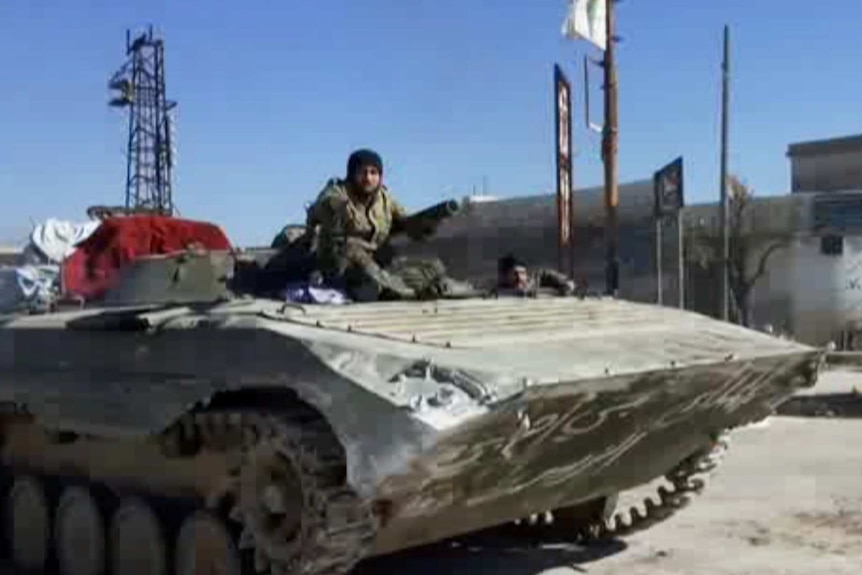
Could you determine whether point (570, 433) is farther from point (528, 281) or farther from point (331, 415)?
A: point (528, 281)

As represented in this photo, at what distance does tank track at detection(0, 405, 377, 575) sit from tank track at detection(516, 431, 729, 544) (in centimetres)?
282

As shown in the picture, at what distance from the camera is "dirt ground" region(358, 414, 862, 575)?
806cm

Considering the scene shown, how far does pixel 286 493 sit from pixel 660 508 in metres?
3.27

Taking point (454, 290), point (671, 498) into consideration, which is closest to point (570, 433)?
point (454, 290)

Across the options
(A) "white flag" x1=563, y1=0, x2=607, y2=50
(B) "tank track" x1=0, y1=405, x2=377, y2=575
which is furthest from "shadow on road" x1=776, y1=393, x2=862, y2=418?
(B) "tank track" x1=0, y1=405, x2=377, y2=575

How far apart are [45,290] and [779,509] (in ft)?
20.3

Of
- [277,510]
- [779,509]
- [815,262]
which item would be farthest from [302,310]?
[815,262]

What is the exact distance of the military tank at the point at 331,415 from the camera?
5758mm

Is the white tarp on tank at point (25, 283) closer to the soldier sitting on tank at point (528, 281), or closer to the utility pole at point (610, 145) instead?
the soldier sitting on tank at point (528, 281)

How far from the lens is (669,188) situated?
19.0m

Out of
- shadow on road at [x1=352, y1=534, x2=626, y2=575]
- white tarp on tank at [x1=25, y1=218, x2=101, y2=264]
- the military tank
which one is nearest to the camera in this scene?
the military tank

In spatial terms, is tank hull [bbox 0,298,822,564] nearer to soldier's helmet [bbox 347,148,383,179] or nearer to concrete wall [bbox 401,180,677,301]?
soldier's helmet [bbox 347,148,383,179]

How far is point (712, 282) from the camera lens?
3206cm

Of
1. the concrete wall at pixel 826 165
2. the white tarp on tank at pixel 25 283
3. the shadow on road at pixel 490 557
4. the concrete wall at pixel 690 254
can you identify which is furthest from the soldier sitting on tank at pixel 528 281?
the concrete wall at pixel 826 165
